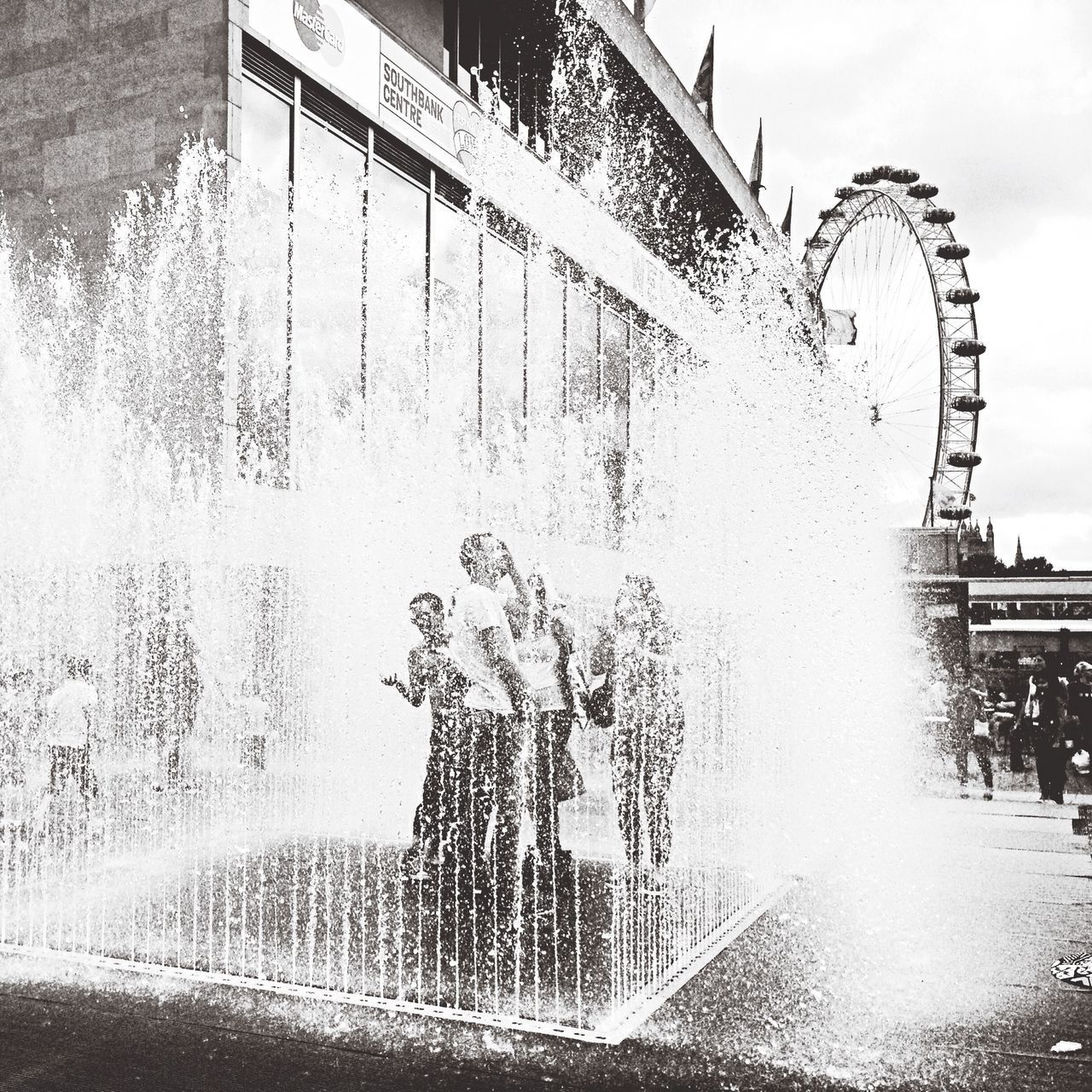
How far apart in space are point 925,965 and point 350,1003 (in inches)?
95.7

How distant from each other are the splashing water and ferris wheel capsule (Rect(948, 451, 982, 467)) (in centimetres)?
1375

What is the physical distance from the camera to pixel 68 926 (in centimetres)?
554

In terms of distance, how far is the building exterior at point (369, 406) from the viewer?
18.0 feet

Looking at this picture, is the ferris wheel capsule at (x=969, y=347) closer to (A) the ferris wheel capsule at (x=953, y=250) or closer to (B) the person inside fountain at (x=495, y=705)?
(A) the ferris wheel capsule at (x=953, y=250)

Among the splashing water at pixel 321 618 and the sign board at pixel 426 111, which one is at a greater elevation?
the sign board at pixel 426 111

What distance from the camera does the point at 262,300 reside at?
48.2 feet

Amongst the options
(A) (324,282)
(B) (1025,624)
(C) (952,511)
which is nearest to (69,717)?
(A) (324,282)

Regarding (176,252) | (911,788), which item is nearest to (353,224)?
(176,252)

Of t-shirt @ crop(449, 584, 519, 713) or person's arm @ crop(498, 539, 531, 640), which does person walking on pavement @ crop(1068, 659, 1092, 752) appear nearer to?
person's arm @ crop(498, 539, 531, 640)

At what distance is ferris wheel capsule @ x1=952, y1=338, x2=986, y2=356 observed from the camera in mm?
33562

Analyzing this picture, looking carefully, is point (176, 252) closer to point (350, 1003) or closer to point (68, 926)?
point (68, 926)

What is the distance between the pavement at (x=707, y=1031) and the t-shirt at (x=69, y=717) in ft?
10.0

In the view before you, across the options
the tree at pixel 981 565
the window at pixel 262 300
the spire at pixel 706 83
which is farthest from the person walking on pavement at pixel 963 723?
the tree at pixel 981 565

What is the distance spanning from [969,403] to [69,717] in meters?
30.5
